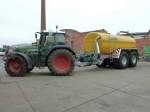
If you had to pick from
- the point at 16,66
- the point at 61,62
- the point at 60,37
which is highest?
the point at 60,37

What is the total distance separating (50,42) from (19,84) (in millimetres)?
4380

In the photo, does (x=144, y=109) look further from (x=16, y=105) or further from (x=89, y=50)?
(x=89, y=50)

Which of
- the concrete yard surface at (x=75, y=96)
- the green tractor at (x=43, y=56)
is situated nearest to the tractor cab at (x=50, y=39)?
the green tractor at (x=43, y=56)

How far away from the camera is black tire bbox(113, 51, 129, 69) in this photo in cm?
2062

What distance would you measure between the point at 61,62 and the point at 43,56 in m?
0.97

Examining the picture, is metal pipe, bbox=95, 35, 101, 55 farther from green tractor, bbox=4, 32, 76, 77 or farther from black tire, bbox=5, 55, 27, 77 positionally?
black tire, bbox=5, 55, 27, 77

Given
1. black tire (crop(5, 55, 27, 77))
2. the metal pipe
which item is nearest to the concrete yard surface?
black tire (crop(5, 55, 27, 77))

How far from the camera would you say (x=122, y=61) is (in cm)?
2097

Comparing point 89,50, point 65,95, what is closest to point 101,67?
point 89,50

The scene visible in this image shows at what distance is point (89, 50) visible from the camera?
2103cm

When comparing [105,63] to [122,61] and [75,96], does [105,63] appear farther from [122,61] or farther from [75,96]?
[75,96]

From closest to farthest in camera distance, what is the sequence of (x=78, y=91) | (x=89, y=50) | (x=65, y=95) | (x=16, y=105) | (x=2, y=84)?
(x=16, y=105) < (x=65, y=95) < (x=78, y=91) < (x=2, y=84) < (x=89, y=50)

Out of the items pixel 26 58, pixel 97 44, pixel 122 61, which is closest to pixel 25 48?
pixel 26 58

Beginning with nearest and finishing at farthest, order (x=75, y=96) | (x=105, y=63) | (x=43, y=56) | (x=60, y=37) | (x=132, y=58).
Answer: (x=75, y=96) → (x=43, y=56) → (x=60, y=37) → (x=105, y=63) → (x=132, y=58)
